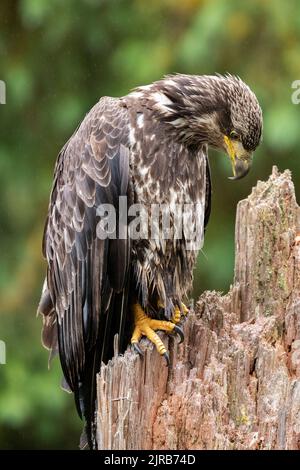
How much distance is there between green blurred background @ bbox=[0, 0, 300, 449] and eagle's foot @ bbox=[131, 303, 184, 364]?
2926 mm

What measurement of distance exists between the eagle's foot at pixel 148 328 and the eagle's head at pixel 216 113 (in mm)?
961

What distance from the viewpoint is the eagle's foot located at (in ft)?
20.0

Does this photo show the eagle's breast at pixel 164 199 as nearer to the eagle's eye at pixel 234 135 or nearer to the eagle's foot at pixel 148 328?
the eagle's foot at pixel 148 328

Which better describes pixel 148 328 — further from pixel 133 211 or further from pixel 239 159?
pixel 239 159

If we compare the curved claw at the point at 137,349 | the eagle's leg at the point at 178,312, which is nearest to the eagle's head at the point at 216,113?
the eagle's leg at the point at 178,312

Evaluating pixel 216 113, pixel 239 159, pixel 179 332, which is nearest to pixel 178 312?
pixel 179 332

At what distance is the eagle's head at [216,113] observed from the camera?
6.32m

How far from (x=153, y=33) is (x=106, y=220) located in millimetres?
4086

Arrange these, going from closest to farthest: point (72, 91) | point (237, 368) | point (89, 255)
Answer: point (237, 368), point (89, 255), point (72, 91)

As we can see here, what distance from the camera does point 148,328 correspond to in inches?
249

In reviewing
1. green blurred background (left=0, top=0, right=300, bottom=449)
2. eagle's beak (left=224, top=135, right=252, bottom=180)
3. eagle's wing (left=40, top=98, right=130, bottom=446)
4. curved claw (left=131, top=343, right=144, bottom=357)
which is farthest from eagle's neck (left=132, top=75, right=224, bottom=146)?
green blurred background (left=0, top=0, right=300, bottom=449)

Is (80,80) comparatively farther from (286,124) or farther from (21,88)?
(286,124)

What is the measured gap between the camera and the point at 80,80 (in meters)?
10.4

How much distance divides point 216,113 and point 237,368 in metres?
1.65
